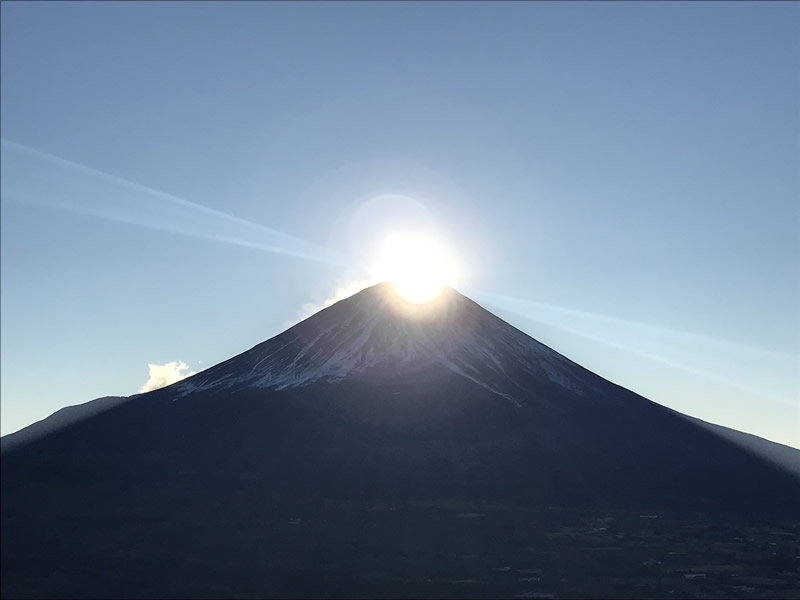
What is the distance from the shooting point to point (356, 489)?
147750mm

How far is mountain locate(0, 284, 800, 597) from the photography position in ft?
317

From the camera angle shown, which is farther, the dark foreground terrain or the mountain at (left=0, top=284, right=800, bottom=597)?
the mountain at (left=0, top=284, right=800, bottom=597)

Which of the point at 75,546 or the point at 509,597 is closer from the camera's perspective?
the point at 509,597

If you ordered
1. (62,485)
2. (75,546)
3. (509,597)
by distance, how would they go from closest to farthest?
(509,597) < (75,546) < (62,485)

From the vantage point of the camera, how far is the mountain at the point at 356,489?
9656 cm

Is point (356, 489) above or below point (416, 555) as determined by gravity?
above

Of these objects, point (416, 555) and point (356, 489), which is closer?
point (416, 555)

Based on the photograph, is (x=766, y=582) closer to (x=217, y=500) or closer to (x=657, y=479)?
(x=657, y=479)

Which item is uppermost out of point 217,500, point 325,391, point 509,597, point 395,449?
point 325,391

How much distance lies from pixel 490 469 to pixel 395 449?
22.2 metres

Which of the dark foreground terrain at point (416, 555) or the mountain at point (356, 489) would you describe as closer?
the dark foreground terrain at point (416, 555)

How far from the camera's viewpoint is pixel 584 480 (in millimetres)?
161375

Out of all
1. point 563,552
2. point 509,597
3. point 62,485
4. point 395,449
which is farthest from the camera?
point 395,449

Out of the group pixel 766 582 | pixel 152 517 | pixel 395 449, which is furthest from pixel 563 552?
pixel 152 517
